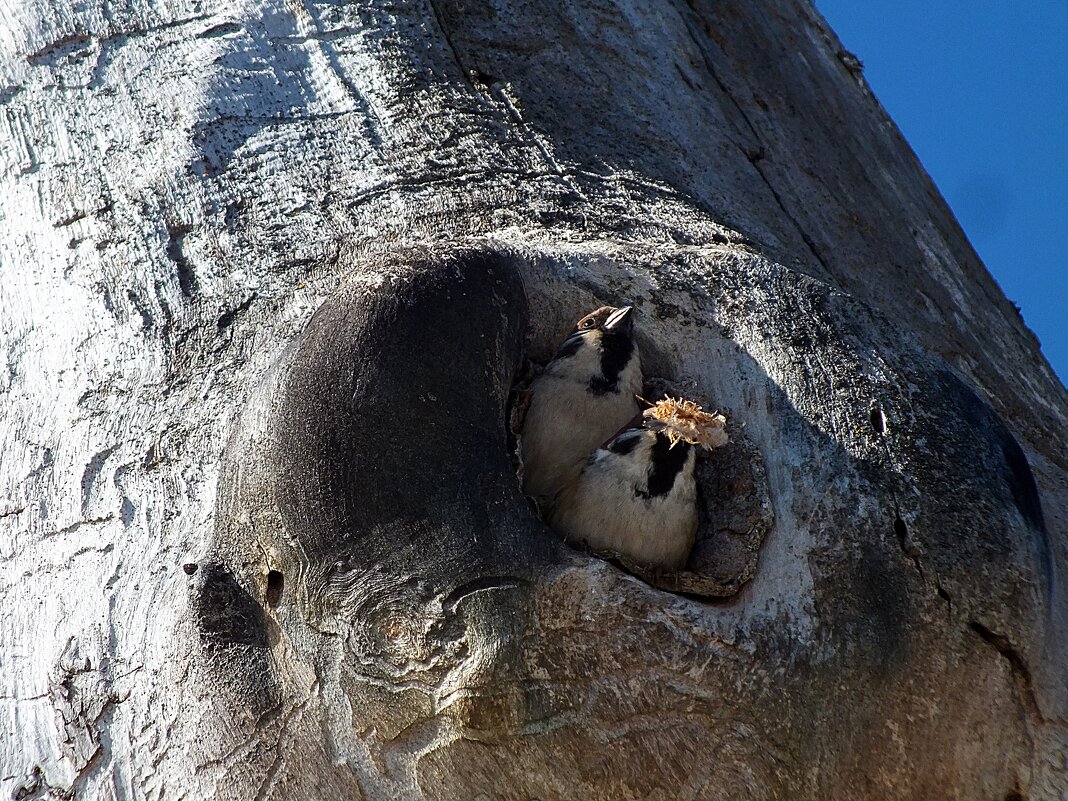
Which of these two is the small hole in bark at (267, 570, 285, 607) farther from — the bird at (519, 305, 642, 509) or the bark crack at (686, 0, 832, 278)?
the bark crack at (686, 0, 832, 278)

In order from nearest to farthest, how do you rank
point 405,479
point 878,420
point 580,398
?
1. point 405,479
2. point 878,420
3. point 580,398

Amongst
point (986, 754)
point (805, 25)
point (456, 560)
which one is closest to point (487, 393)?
point (456, 560)

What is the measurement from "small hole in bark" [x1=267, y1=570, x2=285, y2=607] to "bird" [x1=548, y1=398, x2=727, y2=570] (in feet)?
1.75

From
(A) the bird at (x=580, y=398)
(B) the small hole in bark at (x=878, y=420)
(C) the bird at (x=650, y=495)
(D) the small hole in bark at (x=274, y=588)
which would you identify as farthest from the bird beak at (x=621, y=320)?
(D) the small hole in bark at (x=274, y=588)

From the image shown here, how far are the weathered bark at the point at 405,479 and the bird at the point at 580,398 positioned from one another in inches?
2.2

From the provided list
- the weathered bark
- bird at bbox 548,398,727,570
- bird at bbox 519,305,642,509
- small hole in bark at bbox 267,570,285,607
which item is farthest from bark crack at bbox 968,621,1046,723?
small hole in bark at bbox 267,570,285,607

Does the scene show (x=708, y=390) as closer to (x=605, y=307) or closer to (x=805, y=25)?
(x=605, y=307)

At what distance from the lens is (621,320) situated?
1.99m

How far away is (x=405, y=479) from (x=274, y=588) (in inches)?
10.1

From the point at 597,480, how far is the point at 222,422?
0.67 m

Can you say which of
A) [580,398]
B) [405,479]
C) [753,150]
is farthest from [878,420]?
[753,150]

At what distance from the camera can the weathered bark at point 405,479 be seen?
160 centimetres

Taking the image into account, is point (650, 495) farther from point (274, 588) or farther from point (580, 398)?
point (274, 588)

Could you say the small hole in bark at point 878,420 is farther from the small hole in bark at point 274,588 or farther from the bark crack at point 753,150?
the small hole in bark at point 274,588
